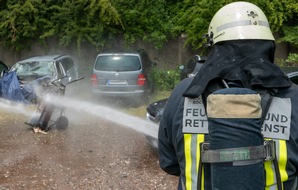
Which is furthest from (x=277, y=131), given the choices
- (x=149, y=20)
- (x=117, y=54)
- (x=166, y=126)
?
(x=149, y=20)

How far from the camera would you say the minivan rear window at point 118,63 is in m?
12.2

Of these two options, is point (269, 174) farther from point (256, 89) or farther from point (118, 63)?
point (118, 63)

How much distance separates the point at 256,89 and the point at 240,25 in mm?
287

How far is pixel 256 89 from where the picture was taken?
1630 mm

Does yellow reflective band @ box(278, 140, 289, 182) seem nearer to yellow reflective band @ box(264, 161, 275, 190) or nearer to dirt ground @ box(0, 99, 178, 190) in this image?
yellow reflective band @ box(264, 161, 275, 190)

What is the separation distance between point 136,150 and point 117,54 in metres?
5.25

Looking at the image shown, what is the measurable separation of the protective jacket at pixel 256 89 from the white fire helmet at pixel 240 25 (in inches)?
1.3

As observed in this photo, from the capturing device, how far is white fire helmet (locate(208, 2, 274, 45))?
1729 mm

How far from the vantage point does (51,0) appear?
17.7 meters

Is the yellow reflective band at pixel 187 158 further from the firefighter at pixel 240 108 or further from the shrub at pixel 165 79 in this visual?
the shrub at pixel 165 79

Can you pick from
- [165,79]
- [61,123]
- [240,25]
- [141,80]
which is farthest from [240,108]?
[165,79]

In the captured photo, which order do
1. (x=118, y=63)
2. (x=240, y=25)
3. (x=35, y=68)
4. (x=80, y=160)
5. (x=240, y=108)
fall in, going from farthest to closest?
(x=35, y=68), (x=118, y=63), (x=80, y=160), (x=240, y=25), (x=240, y=108)

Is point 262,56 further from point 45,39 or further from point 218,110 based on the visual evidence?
point 45,39

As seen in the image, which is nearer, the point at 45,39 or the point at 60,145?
the point at 60,145
